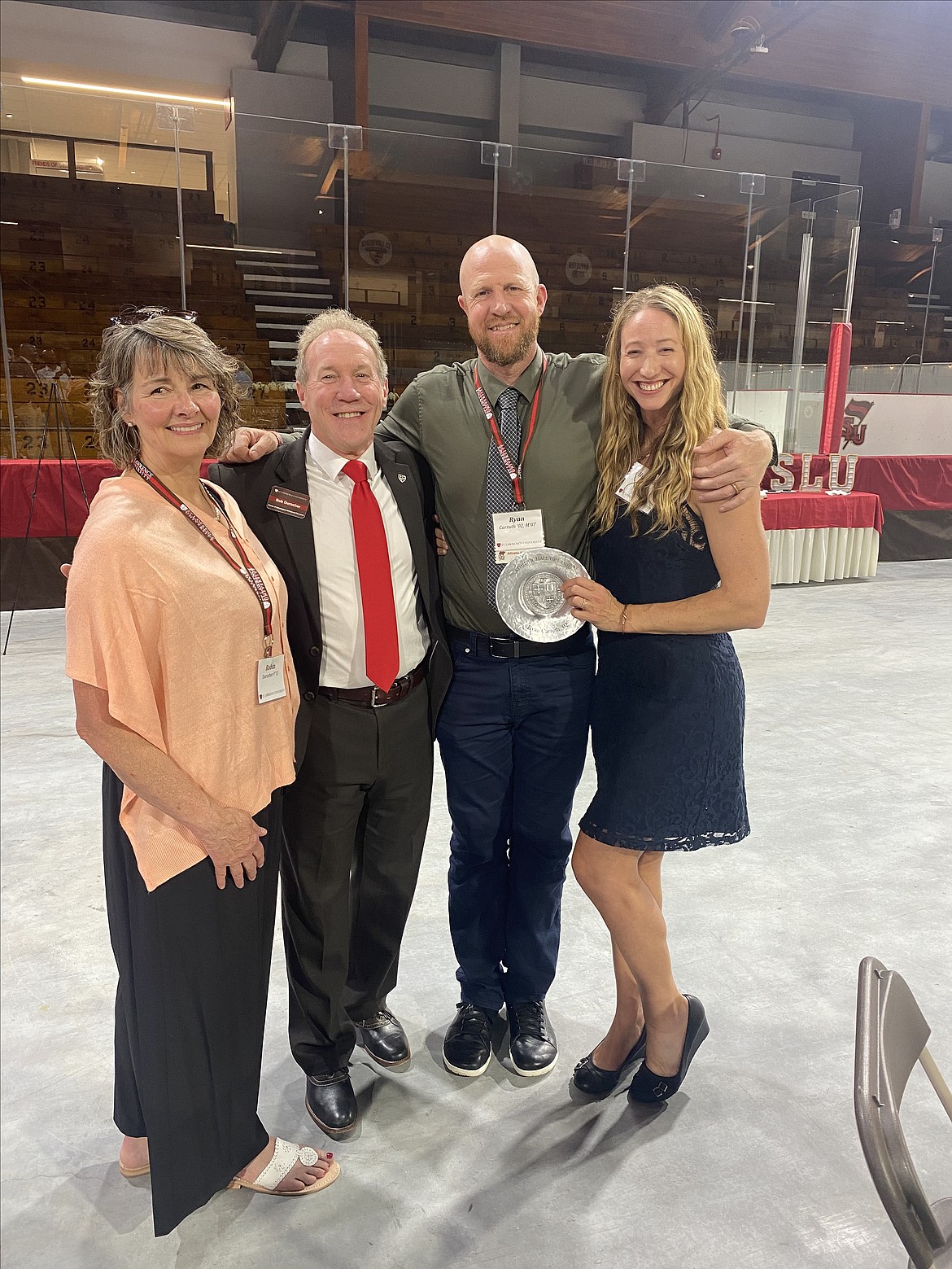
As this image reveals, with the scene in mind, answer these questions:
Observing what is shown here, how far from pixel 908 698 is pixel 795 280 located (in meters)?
5.97

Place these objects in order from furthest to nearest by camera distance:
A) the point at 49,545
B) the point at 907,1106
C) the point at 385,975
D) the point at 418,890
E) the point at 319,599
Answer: the point at 49,545 → the point at 418,890 → the point at 385,975 → the point at 907,1106 → the point at 319,599

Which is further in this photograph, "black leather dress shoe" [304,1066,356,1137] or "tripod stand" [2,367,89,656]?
"tripod stand" [2,367,89,656]

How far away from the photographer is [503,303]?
2037mm

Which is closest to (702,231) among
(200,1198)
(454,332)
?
(454,332)

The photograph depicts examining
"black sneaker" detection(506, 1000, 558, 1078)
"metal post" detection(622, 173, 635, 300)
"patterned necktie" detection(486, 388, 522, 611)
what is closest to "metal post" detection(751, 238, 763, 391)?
"metal post" detection(622, 173, 635, 300)

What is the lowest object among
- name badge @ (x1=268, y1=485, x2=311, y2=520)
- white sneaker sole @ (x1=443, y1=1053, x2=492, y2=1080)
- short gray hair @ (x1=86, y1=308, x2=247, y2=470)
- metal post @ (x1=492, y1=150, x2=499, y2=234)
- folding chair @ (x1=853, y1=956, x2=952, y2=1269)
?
white sneaker sole @ (x1=443, y1=1053, x2=492, y2=1080)

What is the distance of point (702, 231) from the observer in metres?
9.03

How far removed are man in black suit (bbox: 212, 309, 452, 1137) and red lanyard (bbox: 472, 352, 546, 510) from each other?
202 millimetres

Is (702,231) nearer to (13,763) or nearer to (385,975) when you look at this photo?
(13,763)

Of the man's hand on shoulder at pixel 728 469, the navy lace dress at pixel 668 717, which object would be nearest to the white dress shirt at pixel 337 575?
the navy lace dress at pixel 668 717

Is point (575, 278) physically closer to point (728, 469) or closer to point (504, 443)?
point (504, 443)

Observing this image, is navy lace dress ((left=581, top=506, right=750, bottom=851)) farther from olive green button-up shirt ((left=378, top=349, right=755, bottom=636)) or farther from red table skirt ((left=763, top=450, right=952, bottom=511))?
red table skirt ((left=763, top=450, right=952, bottom=511))

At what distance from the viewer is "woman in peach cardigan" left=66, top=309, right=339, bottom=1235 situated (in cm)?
136

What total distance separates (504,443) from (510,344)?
229mm
